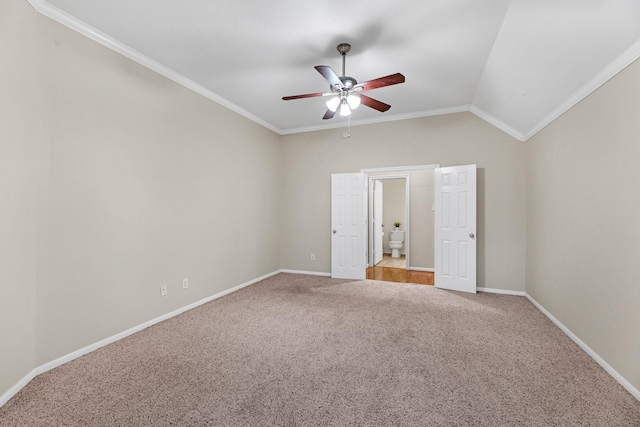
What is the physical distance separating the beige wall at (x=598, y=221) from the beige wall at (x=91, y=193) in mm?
4178

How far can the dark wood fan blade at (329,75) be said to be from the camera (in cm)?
235

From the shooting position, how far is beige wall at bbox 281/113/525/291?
4340 mm

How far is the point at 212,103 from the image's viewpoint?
404cm

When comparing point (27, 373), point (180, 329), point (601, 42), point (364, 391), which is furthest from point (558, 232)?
point (27, 373)

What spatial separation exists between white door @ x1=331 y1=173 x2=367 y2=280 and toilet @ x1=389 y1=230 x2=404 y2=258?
2757 mm

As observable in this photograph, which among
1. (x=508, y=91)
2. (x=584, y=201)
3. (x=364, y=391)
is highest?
(x=508, y=91)

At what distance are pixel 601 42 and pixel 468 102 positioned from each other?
7.59ft

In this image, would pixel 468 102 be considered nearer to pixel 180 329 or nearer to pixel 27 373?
pixel 180 329

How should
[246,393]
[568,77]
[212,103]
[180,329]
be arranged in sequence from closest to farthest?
[246,393]
[568,77]
[180,329]
[212,103]

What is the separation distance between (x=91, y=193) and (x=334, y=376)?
263 cm

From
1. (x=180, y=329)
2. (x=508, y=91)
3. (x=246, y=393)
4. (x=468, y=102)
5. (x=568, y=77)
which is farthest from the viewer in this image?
(x=468, y=102)

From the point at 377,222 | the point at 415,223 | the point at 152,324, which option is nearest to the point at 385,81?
the point at 152,324

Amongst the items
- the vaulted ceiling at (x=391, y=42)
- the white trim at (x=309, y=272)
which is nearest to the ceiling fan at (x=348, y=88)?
the vaulted ceiling at (x=391, y=42)

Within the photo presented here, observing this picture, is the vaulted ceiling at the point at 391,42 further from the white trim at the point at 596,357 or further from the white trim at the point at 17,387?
the white trim at the point at 17,387
